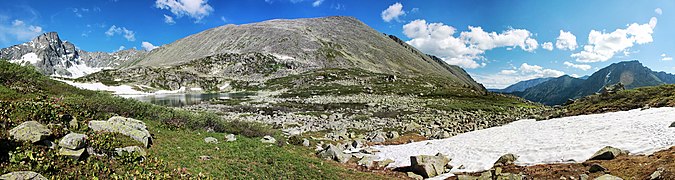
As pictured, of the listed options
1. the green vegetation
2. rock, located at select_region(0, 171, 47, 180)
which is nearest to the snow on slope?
the green vegetation

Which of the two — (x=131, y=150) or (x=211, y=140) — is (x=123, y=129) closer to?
(x=131, y=150)

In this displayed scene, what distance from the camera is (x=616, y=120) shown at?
2492 centimetres

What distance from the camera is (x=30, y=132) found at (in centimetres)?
1296

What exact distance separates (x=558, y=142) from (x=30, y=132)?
1068 inches

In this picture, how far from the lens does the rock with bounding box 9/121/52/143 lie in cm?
1265

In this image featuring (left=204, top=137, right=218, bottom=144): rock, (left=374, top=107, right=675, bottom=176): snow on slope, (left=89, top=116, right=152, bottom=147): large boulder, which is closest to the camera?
(left=89, top=116, right=152, bottom=147): large boulder

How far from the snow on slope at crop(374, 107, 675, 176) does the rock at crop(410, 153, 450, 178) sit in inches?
34.1

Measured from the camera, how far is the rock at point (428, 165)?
765 inches

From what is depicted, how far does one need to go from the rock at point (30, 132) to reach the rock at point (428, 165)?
17650mm

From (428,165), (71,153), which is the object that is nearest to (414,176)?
(428,165)

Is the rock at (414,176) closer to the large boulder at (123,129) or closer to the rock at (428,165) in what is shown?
the rock at (428,165)

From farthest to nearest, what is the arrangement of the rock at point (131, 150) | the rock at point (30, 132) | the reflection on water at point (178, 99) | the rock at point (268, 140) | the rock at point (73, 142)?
1. the reflection on water at point (178, 99)
2. the rock at point (268, 140)
3. the rock at point (131, 150)
4. the rock at point (73, 142)
5. the rock at point (30, 132)

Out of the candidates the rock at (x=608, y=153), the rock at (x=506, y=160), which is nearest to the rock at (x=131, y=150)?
the rock at (x=506, y=160)

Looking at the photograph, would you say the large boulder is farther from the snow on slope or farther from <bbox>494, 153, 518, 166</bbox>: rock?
<bbox>494, 153, 518, 166</bbox>: rock
